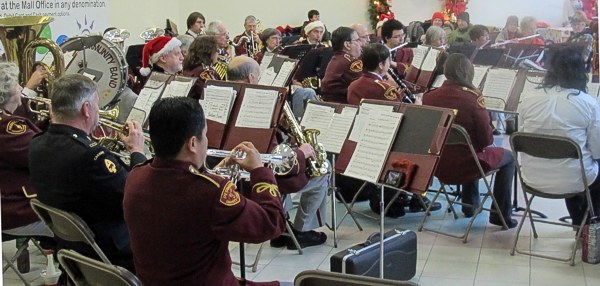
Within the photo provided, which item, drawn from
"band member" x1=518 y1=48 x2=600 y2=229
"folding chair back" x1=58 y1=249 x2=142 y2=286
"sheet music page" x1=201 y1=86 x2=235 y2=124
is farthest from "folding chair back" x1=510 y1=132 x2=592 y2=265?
"folding chair back" x1=58 y1=249 x2=142 y2=286

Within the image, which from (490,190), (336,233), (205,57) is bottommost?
(336,233)

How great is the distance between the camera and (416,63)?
23.2 feet

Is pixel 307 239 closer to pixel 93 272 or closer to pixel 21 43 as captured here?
pixel 21 43

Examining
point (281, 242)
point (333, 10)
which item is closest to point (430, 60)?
point (281, 242)

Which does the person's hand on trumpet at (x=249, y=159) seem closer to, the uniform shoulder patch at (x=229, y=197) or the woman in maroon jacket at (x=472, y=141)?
the uniform shoulder patch at (x=229, y=197)

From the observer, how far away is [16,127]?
12.1 feet

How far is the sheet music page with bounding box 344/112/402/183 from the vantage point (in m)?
3.38

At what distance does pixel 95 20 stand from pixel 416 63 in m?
4.03

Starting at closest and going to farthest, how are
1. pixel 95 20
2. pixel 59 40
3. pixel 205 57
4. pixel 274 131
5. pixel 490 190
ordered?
pixel 274 131 → pixel 490 190 → pixel 205 57 → pixel 59 40 → pixel 95 20

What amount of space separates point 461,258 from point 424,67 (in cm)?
275

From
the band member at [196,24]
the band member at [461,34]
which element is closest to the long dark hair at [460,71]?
the band member at [461,34]

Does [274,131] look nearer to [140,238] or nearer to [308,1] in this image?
[140,238]

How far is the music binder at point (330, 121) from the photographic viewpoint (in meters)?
4.14

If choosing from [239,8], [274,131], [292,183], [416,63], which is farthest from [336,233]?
[239,8]
